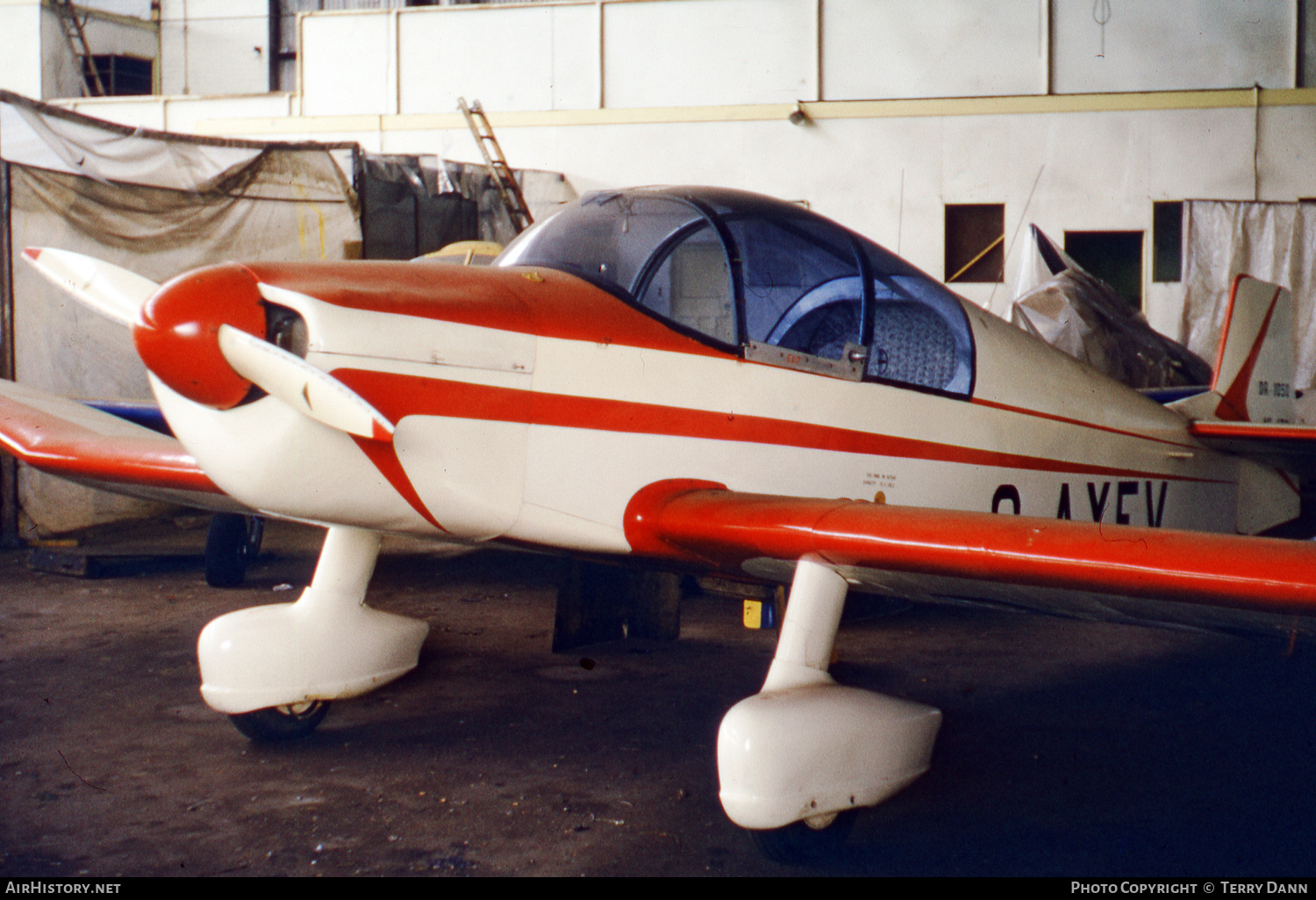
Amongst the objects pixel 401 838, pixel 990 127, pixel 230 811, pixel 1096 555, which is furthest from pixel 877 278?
pixel 990 127

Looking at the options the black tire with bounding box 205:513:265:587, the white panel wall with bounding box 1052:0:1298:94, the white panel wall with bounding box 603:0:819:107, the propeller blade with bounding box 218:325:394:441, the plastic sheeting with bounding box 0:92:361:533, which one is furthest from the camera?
the white panel wall with bounding box 603:0:819:107

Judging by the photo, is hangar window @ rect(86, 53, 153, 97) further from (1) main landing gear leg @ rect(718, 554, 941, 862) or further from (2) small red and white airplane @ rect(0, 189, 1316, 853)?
(1) main landing gear leg @ rect(718, 554, 941, 862)

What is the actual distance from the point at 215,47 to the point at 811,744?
2063 cm

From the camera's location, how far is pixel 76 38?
1775 cm

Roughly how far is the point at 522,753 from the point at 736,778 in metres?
0.98

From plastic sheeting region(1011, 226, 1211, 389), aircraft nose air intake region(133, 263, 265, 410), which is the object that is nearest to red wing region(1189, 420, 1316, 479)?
plastic sheeting region(1011, 226, 1211, 389)

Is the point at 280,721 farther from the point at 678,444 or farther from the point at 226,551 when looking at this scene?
the point at 226,551

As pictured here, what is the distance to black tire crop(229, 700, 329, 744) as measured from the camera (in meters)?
3.13

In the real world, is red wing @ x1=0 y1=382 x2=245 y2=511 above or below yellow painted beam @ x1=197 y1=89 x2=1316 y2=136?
below

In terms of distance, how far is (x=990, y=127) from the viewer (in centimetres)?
1090

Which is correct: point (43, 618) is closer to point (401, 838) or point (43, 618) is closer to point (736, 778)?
point (401, 838)

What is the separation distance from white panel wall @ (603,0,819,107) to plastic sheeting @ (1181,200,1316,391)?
4381 millimetres

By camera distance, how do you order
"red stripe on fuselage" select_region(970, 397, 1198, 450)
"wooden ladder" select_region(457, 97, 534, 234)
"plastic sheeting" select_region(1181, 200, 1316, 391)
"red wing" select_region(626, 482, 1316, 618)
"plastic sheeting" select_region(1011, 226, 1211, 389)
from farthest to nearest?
"wooden ladder" select_region(457, 97, 534, 234), "plastic sheeting" select_region(1181, 200, 1316, 391), "plastic sheeting" select_region(1011, 226, 1211, 389), "red stripe on fuselage" select_region(970, 397, 1198, 450), "red wing" select_region(626, 482, 1316, 618)
